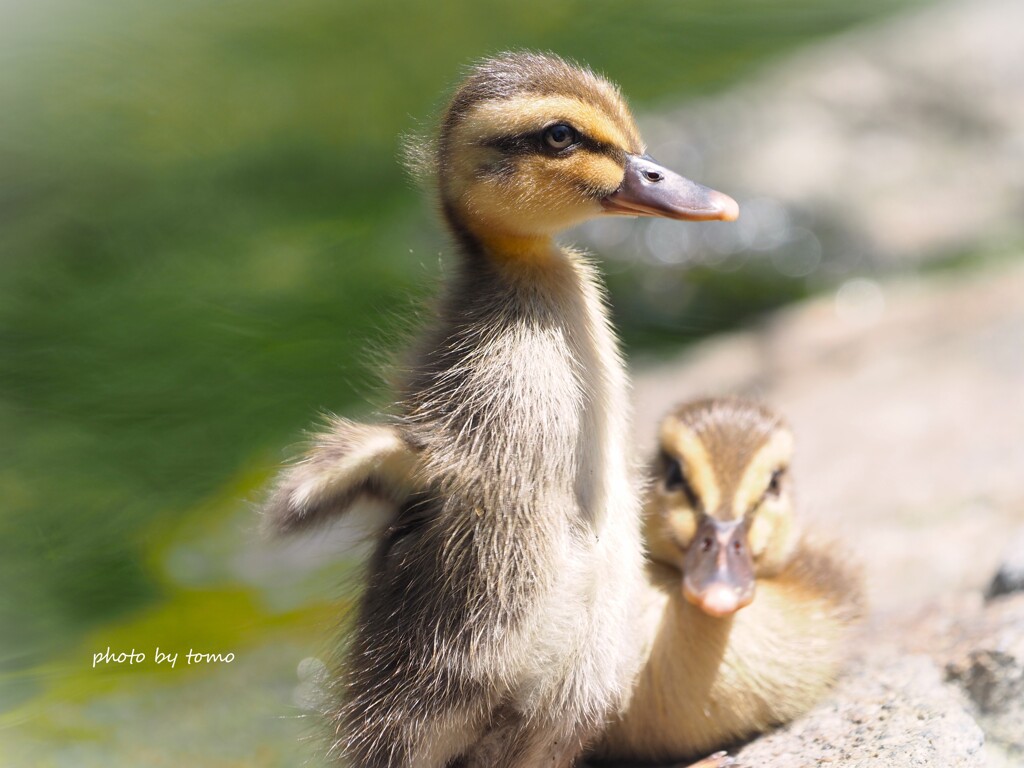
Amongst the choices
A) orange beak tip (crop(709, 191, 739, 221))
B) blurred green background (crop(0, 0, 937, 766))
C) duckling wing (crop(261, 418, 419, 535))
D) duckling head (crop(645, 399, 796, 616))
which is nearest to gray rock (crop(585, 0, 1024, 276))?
blurred green background (crop(0, 0, 937, 766))

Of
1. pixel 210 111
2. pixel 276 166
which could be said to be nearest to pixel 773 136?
pixel 276 166

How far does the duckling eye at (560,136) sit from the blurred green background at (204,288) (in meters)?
0.35

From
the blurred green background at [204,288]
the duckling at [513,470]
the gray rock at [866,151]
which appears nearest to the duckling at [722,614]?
the duckling at [513,470]

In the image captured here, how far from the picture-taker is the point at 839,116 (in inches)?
279

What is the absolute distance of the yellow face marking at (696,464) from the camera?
279 cm

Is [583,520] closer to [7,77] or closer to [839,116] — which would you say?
[839,116]

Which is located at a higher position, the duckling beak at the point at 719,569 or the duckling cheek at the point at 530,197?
the duckling cheek at the point at 530,197

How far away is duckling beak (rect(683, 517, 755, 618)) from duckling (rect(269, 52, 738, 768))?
0.18 metres

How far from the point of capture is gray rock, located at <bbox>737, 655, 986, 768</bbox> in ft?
8.54

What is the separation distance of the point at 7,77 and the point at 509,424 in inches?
238

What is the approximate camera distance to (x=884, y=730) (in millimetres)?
2709

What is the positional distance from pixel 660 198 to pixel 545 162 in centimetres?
23

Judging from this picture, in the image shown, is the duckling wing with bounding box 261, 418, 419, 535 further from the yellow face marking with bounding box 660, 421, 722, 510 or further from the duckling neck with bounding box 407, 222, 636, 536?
the yellow face marking with bounding box 660, 421, 722, 510

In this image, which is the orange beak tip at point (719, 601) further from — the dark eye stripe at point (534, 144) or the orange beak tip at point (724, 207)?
the dark eye stripe at point (534, 144)
